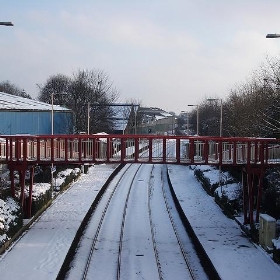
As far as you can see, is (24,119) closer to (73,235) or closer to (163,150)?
(163,150)

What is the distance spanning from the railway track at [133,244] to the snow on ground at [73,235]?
1.84ft

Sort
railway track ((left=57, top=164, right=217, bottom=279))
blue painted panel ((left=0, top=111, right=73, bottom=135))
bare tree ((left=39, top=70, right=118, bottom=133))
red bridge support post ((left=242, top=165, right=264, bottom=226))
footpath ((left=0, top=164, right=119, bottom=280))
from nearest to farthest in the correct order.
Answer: footpath ((left=0, top=164, right=119, bottom=280)), railway track ((left=57, top=164, right=217, bottom=279)), red bridge support post ((left=242, top=165, right=264, bottom=226)), blue painted panel ((left=0, top=111, right=73, bottom=135)), bare tree ((left=39, top=70, right=118, bottom=133))

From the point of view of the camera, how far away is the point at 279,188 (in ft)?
65.7

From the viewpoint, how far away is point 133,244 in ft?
59.2

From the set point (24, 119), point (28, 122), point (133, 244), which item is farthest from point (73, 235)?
point (28, 122)

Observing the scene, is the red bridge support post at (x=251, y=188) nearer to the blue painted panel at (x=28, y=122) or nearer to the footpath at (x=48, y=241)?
the footpath at (x=48, y=241)

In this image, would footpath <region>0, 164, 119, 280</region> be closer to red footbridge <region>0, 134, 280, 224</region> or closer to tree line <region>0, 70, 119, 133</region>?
red footbridge <region>0, 134, 280, 224</region>

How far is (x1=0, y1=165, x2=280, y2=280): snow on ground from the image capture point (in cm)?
1395

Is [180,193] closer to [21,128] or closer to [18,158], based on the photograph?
[18,158]

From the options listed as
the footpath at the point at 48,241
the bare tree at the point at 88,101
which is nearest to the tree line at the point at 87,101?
the bare tree at the point at 88,101

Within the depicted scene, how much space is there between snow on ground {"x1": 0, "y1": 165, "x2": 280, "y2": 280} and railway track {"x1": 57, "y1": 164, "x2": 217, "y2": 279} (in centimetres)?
56

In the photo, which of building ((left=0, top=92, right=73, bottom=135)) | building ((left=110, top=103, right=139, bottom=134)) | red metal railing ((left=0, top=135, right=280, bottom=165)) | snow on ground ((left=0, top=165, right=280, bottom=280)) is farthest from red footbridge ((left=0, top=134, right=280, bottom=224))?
building ((left=110, top=103, right=139, bottom=134))

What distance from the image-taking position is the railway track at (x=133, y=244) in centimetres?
1460

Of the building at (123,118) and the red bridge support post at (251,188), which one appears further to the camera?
the building at (123,118)
